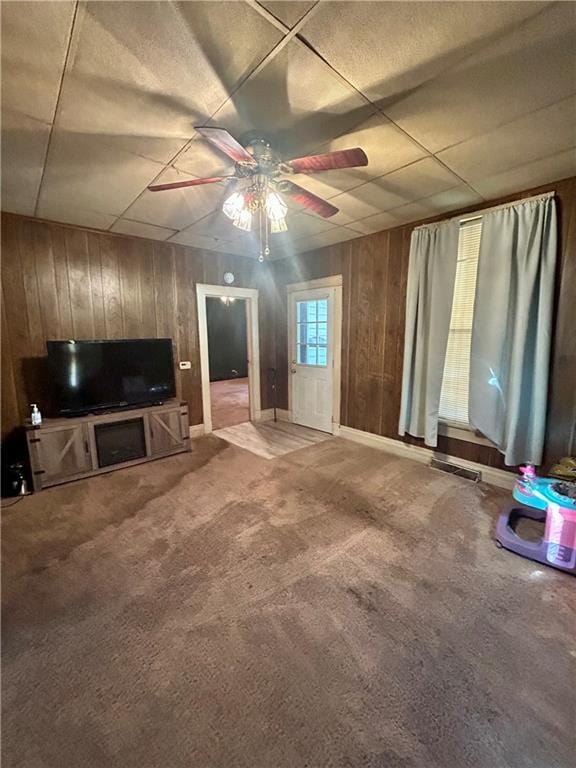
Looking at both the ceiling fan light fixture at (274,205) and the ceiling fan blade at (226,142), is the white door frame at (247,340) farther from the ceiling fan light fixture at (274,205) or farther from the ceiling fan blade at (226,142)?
the ceiling fan blade at (226,142)

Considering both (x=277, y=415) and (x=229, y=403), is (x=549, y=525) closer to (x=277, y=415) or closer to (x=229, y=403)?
(x=277, y=415)

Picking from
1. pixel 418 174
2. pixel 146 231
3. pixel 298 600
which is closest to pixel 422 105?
pixel 418 174

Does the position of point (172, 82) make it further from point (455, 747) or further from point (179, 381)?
point (179, 381)

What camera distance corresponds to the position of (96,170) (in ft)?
7.26

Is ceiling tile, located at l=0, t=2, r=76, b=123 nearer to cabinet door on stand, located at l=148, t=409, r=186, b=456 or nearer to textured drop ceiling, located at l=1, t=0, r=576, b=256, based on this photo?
textured drop ceiling, located at l=1, t=0, r=576, b=256

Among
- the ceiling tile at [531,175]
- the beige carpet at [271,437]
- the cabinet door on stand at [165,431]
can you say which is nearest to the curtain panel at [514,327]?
the ceiling tile at [531,175]

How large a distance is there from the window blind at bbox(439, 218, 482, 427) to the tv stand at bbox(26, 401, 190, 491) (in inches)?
117

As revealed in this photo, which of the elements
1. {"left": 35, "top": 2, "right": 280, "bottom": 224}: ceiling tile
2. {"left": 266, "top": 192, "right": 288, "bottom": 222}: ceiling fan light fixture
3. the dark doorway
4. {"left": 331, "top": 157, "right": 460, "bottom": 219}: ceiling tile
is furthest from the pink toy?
the dark doorway

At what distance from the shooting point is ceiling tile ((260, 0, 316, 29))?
3.71ft

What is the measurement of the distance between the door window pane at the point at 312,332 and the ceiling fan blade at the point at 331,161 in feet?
8.77

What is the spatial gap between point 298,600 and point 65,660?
109 centimetres

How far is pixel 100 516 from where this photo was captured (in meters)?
2.54

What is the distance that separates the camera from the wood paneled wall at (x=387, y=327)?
2.50 meters

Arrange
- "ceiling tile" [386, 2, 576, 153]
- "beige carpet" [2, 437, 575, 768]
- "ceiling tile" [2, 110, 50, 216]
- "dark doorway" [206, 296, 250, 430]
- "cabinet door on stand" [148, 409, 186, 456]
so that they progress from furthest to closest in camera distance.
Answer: "dark doorway" [206, 296, 250, 430] → "cabinet door on stand" [148, 409, 186, 456] → "ceiling tile" [2, 110, 50, 216] → "ceiling tile" [386, 2, 576, 153] → "beige carpet" [2, 437, 575, 768]
